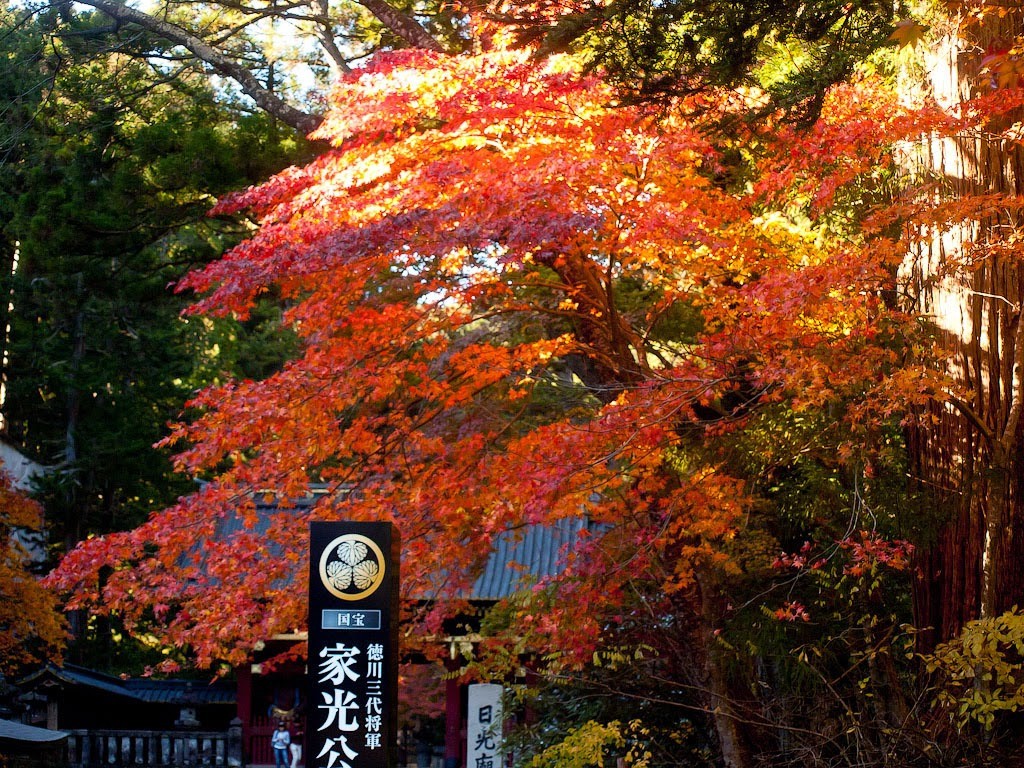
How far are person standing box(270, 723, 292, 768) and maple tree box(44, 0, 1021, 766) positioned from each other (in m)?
6.66

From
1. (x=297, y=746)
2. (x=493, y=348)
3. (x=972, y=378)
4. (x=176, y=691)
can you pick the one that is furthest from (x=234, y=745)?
(x=972, y=378)

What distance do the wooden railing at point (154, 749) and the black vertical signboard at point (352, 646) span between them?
31.8 ft

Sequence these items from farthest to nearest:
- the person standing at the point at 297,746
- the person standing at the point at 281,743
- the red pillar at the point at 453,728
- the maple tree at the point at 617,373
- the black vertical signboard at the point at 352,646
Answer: the person standing at the point at 297,746 < the person standing at the point at 281,743 < the red pillar at the point at 453,728 < the maple tree at the point at 617,373 < the black vertical signboard at the point at 352,646

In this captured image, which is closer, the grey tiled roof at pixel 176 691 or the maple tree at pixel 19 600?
the maple tree at pixel 19 600

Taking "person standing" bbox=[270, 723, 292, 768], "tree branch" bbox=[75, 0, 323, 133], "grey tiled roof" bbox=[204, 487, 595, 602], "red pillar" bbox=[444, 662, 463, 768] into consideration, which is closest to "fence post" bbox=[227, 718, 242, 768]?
"person standing" bbox=[270, 723, 292, 768]

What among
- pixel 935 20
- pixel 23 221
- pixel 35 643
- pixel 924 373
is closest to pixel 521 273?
pixel 935 20

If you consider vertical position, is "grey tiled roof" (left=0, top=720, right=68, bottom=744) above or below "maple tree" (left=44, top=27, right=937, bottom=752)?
below

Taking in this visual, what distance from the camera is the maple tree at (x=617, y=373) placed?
23.9 ft

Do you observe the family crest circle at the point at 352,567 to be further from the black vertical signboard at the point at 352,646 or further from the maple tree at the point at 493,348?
the maple tree at the point at 493,348

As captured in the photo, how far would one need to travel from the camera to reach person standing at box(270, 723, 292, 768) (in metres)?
16.1

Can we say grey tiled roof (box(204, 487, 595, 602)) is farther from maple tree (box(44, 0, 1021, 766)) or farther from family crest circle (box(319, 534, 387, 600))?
family crest circle (box(319, 534, 387, 600))

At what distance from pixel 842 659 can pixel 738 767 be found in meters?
1.20

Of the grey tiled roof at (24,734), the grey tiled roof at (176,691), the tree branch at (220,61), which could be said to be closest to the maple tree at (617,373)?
the tree branch at (220,61)

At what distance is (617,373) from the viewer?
379 inches
